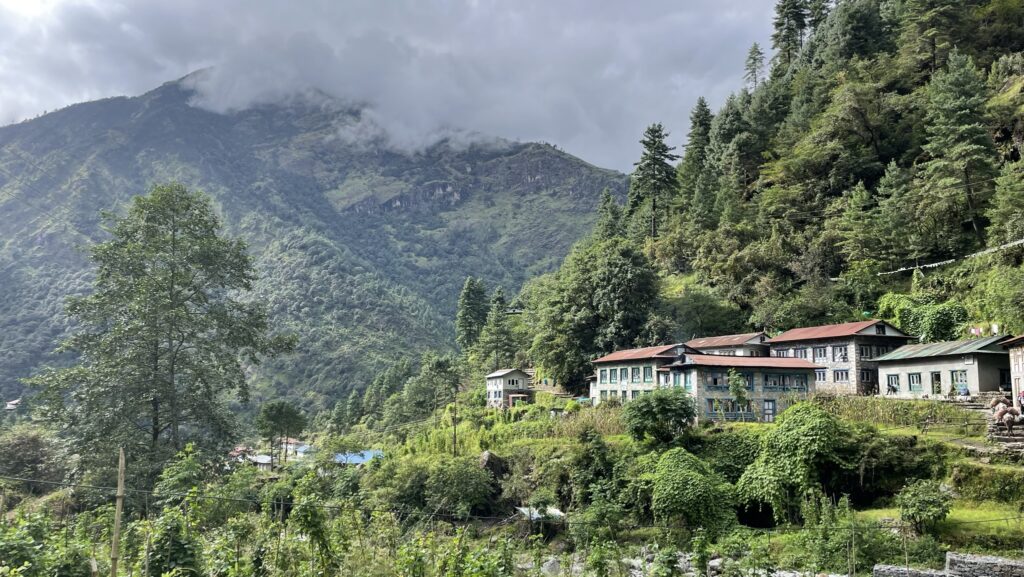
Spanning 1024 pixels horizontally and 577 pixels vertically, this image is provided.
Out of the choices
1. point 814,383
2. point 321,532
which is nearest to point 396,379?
point 814,383

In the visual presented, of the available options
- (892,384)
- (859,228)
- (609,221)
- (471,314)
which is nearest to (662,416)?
(892,384)

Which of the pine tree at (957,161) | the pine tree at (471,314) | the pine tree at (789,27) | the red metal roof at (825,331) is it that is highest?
the pine tree at (789,27)

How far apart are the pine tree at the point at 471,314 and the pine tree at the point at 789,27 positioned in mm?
46620

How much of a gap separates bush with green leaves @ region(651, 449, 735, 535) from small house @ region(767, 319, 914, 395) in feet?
42.4

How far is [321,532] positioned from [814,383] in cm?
3085

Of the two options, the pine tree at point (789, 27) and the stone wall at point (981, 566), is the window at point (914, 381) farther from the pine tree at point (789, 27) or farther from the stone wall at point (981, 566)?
the pine tree at point (789, 27)

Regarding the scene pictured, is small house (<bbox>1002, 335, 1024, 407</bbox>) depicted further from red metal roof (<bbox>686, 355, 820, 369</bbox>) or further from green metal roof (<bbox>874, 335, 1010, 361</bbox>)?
red metal roof (<bbox>686, 355, 820, 369</bbox>)

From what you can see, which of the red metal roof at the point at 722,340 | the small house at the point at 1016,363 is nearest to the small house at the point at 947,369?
the small house at the point at 1016,363

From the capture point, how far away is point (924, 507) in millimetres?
19797

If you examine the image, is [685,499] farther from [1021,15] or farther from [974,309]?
[1021,15]

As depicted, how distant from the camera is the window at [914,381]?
31734 mm

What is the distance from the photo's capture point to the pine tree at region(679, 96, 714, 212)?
→ 195ft

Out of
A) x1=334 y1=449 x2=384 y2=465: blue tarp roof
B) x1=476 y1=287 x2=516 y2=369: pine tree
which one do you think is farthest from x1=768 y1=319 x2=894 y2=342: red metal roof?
x1=334 y1=449 x2=384 y2=465: blue tarp roof

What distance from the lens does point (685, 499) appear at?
2491 cm
